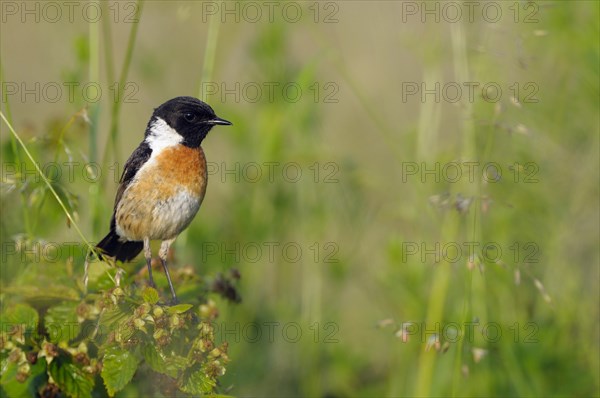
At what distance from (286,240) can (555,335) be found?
1.93 m

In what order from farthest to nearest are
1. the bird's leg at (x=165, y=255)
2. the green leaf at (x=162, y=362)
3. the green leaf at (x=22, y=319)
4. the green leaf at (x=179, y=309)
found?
the bird's leg at (x=165, y=255) → the green leaf at (x=22, y=319) → the green leaf at (x=162, y=362) → the green leaf at (x=179, y=309)

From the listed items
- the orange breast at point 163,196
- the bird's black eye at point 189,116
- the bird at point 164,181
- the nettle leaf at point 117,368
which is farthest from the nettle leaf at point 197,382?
the bird's black eye at point 189,116

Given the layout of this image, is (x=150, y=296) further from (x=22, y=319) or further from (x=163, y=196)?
(x=163, y=196)

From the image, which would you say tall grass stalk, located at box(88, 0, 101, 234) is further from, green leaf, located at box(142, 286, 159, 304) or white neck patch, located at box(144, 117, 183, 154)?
green leaf, located at box(142, 286, 159, 304)

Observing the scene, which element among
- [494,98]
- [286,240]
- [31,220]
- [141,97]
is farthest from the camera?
[141,97]

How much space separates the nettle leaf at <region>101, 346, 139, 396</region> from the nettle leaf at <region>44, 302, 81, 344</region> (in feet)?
0.74

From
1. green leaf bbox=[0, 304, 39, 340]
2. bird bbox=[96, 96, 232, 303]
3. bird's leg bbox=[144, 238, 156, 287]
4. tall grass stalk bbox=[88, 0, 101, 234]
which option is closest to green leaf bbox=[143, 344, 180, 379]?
green leaf bbox=[0, 304, 39, 340]

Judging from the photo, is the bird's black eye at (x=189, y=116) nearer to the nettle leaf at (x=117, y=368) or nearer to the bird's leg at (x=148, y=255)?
the bird's leg at (x=148, y=255)

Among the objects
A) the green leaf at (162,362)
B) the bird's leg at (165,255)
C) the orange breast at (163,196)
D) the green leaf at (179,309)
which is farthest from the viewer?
the orange breast at (163,196)

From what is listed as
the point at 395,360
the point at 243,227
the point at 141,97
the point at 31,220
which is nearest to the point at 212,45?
the point at 31,220

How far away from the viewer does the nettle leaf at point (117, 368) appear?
2619 mm

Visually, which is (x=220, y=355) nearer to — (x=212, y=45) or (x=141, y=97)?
(x=212, y=45)

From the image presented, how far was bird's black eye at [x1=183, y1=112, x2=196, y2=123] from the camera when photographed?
3.76 m

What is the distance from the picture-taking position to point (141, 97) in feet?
27.7
